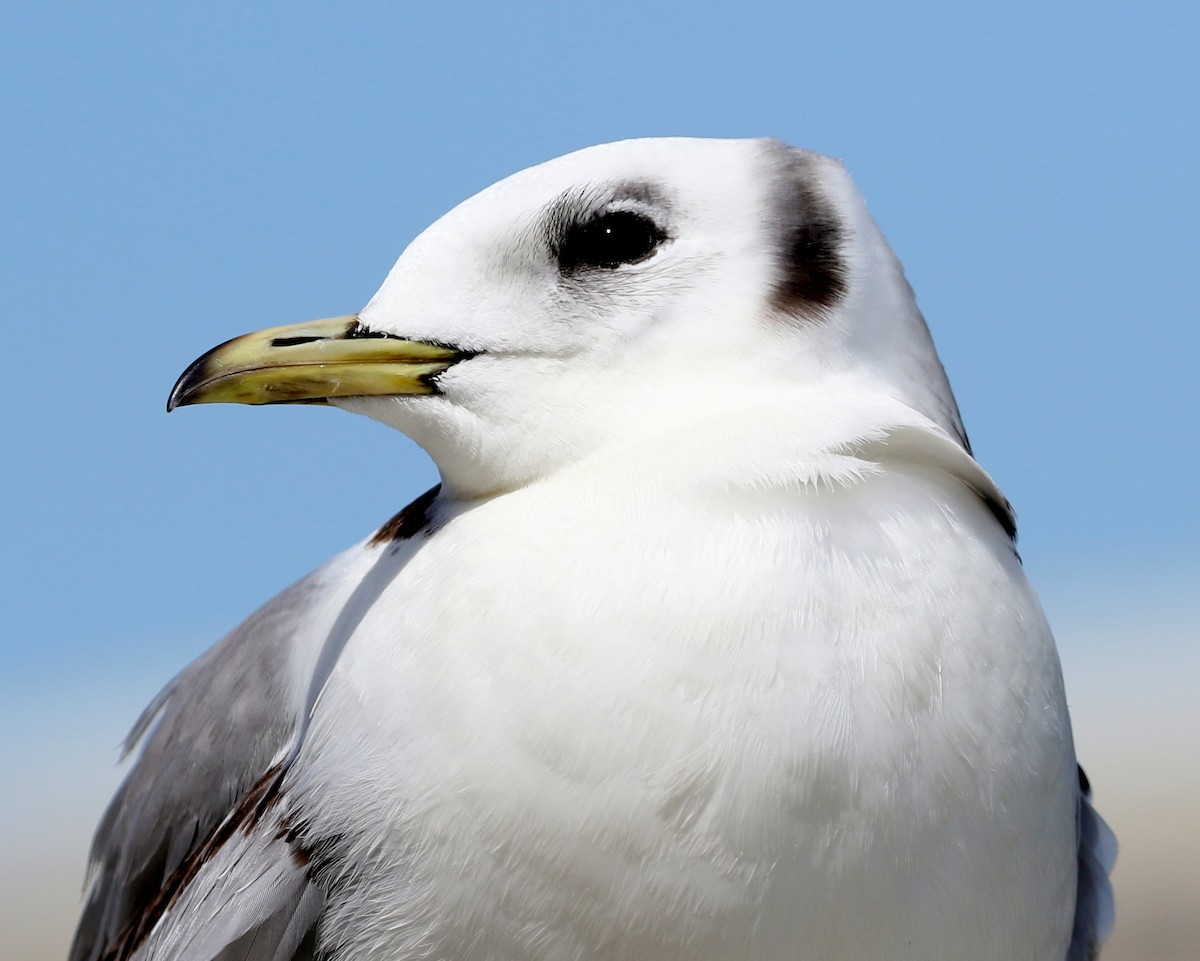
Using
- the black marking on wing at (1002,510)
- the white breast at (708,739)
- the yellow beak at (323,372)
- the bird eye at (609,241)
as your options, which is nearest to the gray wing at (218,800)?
the white breast at (708,739)

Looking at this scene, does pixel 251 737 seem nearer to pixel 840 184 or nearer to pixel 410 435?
pixel 410 435

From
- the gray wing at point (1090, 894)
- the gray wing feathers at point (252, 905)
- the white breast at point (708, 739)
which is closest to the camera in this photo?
the white breast at point (708, 739)

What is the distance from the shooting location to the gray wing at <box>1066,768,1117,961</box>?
166 centimetres

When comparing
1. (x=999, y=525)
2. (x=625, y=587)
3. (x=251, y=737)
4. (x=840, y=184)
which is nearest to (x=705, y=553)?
(x=625, y=587)

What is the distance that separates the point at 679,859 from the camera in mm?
1193

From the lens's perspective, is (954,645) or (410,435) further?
(410,435)

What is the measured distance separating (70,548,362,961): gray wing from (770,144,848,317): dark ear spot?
0.61 metres

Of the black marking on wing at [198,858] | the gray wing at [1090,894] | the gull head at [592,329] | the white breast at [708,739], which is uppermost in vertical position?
the gull head at [592,329]

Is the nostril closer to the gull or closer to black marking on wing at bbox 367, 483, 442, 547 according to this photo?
the gull

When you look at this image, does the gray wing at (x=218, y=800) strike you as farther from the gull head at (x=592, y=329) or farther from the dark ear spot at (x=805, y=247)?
the dark ear spot at (x=805, y=247)

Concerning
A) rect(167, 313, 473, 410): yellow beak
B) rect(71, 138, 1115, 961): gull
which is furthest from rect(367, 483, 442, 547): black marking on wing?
rect(167, 313, 473, 410): yellow beak

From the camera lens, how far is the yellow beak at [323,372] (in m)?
1.42

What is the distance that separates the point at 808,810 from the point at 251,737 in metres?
0.79

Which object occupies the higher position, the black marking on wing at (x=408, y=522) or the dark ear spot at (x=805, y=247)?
the dark ear spot at (x=805, y=247)
